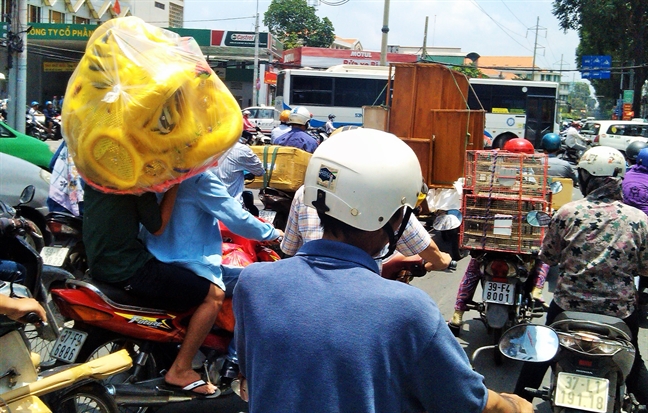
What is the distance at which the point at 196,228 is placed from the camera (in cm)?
367

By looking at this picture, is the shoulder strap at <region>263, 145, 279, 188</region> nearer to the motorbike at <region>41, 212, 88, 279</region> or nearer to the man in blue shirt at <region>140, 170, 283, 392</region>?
the motorbike at <region>41, 212, 88, 279</region>

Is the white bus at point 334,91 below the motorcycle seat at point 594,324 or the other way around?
the other way around

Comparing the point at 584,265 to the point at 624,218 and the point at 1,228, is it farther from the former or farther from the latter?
the point at 1,228

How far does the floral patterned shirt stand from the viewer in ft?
11.4

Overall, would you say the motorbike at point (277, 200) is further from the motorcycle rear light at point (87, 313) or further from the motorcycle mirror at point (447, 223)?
the motorcycle rear light at point (87, 313)

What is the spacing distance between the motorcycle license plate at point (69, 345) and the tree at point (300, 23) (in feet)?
228

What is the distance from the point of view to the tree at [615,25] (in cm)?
3378

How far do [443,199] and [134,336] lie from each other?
250 inches

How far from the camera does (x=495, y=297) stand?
201 inches

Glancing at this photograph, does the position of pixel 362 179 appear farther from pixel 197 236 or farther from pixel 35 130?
pixel 35 130

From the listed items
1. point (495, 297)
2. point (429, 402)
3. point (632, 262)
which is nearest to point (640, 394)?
point (632, 262)

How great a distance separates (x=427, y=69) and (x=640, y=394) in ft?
24.4

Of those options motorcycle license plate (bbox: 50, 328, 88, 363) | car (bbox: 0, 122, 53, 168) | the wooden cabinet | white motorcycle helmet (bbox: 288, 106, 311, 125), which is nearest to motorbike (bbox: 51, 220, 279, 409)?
motorcycle license plate (bbox: 50, 328, 88, 363)

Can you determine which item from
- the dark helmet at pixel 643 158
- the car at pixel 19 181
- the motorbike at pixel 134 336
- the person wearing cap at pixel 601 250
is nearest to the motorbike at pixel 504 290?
the person wearing cap at pixel 601 250
